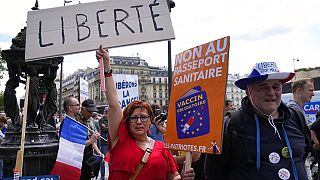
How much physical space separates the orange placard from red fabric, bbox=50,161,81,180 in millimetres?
1873

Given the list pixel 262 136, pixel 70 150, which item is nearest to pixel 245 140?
pixel 262 136

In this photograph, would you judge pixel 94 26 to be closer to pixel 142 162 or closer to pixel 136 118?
pixel 136 118

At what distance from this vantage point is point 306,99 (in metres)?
5.64

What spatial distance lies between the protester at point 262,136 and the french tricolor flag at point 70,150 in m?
2.36

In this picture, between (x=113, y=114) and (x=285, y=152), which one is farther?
(x=113, y=114)

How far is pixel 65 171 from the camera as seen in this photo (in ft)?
14.7

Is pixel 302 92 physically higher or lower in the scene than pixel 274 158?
higher

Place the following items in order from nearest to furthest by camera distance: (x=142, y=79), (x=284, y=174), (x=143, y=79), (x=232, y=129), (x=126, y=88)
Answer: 1. (x=284, y=174)
2. (x=232, y=129)
3. (x=126, y=88)
4. (x=142, y=79)
5. (x=143, y=79)

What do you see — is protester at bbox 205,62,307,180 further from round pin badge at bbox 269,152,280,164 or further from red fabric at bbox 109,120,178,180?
red fabric at bbox 109,120,178,180

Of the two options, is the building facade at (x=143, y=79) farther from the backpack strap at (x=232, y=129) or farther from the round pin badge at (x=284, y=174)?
the round pin badge at (x=284, y=174)

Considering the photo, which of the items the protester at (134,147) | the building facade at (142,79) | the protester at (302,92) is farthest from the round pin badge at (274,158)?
the building facade at (142,79)

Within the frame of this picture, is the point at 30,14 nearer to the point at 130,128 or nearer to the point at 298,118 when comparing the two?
the point at 130,128

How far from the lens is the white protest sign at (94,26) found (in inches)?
138

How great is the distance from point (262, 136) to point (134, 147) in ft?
3.56
